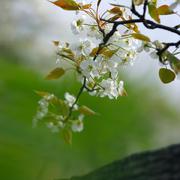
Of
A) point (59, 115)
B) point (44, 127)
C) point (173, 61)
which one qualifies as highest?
point (44, 127)

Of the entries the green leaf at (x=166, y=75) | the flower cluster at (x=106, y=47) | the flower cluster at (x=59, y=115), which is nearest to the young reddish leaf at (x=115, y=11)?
the flower cluster at (x=106, y=47)

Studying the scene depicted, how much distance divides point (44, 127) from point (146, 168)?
0.90 meters

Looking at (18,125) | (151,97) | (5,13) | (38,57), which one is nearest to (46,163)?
(18,125)

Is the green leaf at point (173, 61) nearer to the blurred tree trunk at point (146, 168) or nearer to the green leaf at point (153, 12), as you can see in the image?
the green leaf at point (153, 12)

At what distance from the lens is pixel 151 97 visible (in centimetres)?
340

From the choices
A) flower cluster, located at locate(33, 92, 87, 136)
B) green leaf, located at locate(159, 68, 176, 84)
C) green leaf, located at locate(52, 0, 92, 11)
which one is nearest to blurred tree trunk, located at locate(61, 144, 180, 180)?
flower cluster, located at locate(33, 92, 87, 136)

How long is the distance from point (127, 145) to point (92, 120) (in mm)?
205

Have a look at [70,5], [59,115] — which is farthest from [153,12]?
[59,115]

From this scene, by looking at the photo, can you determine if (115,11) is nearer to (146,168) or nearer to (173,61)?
(173,61)

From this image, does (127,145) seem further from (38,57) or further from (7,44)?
(7,44)

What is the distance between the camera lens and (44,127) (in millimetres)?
2404

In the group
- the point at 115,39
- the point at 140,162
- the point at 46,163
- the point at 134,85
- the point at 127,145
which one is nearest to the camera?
the point at 115,39

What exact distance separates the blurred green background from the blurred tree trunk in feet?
1.77

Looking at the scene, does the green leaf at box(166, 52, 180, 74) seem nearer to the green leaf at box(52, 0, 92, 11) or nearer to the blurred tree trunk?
the green leaf at box(52, 0, 92, 11)
